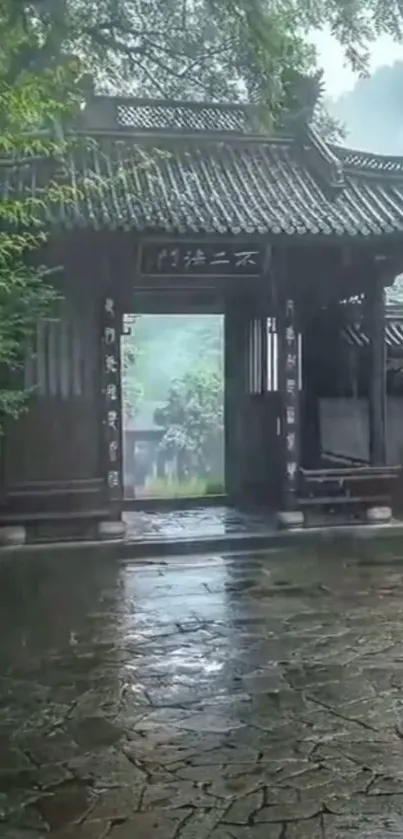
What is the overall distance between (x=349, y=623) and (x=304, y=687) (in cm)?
138

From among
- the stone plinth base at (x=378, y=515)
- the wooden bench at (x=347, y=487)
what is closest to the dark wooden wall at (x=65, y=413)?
the wooden bench at (x=347, y=487)

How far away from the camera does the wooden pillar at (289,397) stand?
9766 mm

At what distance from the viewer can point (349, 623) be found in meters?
6.16

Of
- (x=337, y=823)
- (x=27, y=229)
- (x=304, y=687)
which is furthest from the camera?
(x=27, y=229)

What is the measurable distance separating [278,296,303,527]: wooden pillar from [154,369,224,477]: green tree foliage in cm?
1251

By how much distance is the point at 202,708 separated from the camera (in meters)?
4.54

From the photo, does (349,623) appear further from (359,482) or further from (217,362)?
(217,362)

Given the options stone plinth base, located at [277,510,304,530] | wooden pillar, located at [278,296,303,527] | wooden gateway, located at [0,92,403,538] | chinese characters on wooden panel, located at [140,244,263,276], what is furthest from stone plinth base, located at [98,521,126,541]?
chinese characters on wooden panel, located at [140,244,263,276]

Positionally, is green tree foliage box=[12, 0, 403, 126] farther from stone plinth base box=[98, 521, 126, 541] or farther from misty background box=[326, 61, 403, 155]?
misty background box=[326, 61, 403, 155]

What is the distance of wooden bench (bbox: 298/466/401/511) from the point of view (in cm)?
979

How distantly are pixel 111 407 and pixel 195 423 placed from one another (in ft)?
45.9

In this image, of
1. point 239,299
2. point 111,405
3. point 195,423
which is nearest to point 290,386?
point 111,405

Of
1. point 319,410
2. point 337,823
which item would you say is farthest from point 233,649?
point 319,410

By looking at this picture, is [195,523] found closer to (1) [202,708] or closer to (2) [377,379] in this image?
(2) [377,379]
